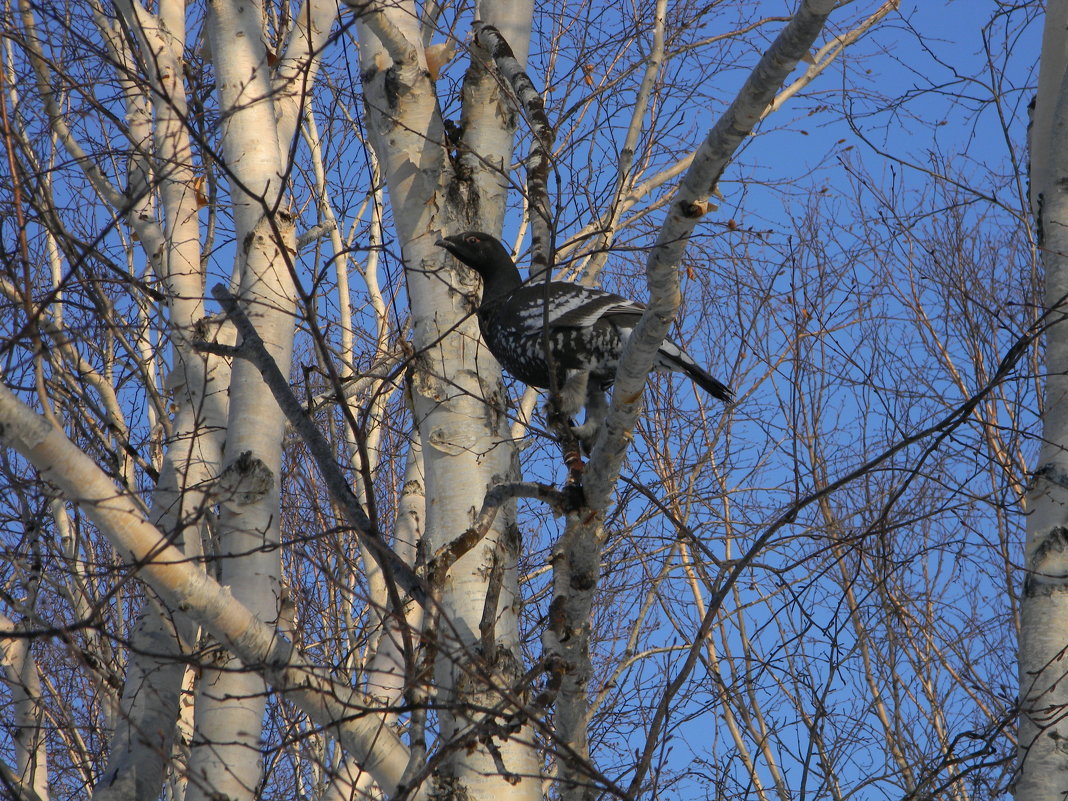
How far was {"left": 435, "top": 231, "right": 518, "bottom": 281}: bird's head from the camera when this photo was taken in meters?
3.96

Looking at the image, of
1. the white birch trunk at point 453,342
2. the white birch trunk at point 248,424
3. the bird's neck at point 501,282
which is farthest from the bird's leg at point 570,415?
the white birch trunk at point 248,424

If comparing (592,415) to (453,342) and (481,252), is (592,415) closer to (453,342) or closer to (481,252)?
(481,252)

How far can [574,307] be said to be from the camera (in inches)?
182

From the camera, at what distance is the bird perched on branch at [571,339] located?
4449 mm

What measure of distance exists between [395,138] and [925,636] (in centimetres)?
491

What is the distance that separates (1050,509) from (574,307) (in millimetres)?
2159

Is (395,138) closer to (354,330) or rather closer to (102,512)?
(102,512)

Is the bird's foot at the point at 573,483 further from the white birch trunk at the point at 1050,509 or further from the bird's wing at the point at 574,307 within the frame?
the bird's wing at the point at 574,307

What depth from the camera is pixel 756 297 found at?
6.61m

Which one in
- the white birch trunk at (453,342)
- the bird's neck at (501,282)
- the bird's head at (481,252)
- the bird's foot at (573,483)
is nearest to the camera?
the bird's foot at (573,483)

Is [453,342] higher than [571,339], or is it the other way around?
[571,339]

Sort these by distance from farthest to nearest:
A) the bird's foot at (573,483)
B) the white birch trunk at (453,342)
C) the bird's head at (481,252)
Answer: the bird's head at (481,252) < the white birch trunk at (453,342) < the bird's foot at (573,483)

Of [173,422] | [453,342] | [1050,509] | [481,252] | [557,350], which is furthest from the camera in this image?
[557,350]

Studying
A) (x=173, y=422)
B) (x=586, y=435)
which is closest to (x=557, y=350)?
(x=586, y=435)
